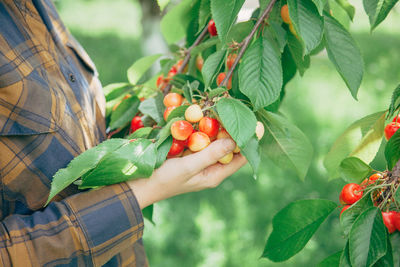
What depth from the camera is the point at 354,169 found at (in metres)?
0.80

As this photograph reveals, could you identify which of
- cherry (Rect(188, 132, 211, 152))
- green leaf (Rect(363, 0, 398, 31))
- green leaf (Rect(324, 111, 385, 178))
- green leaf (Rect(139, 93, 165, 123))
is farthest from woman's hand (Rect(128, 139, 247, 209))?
green leaf (Rect(363, 0, 398, 31))

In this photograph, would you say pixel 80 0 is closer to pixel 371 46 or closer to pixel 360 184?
pixel 371 46

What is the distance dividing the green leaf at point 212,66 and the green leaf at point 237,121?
0.31ft

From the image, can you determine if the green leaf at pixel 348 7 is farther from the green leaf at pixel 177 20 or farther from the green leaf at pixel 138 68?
the green leaf at pixel 138 68

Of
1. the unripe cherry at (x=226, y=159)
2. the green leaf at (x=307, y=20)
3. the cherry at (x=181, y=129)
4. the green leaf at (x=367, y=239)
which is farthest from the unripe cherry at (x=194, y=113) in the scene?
the green leaf at (x=367, y=239)

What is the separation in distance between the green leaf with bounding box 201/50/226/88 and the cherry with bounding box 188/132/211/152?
0.11 m

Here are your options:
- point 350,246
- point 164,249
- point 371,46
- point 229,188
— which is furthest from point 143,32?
point 350,246

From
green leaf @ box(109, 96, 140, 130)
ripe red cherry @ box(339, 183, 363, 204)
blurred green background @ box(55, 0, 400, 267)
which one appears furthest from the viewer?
blurred green background @ box(55, 0, 400, 267)

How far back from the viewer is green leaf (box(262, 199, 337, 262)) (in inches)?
33.5

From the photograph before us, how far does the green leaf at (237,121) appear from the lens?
781 mm

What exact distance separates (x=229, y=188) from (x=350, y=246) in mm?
2188

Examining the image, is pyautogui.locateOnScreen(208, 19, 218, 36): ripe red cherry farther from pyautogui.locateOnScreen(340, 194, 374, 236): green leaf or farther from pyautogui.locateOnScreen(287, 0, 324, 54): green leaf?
pyautogui.locateOnScreen(340, 194, 374, 236): green leaf

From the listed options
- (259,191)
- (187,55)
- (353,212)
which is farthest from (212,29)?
(259,191)

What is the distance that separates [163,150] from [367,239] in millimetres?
401
